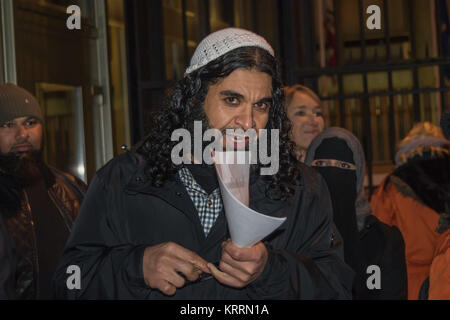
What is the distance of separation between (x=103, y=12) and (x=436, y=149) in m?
2.80

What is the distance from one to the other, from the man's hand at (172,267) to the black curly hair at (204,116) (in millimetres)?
288

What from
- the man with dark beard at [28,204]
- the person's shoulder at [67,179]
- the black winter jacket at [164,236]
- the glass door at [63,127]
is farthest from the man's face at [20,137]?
the black winter jacket at [164,236]

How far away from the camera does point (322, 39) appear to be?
7.35m

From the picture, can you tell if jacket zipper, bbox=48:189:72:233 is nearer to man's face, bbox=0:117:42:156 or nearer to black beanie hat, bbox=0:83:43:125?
man's face, bbox=0:117:42:156

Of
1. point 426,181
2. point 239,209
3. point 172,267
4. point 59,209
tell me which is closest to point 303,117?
point 426,181

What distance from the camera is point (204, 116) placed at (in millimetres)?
1983

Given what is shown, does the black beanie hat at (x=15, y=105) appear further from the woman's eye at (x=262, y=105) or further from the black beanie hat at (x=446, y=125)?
the black beanie hat at (x=446, y=125)

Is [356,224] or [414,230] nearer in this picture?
[356,224]

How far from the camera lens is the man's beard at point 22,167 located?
322cm

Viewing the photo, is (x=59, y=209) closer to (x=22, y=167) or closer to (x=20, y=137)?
(x=22, y=167)

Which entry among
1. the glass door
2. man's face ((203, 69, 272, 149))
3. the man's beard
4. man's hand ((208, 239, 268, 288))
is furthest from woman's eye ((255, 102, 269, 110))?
the glass door

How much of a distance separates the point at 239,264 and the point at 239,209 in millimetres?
187

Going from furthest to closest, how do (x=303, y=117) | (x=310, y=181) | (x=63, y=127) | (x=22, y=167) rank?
1. (x=63, y=127)
2. (x=303, y=117)
3. (x=22, y=167)
4. (x=310, y=181)
